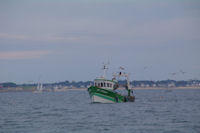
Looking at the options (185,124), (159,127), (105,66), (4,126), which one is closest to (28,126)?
(4,126)

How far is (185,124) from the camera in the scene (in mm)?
42438

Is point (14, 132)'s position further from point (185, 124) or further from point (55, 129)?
point (185, 124)

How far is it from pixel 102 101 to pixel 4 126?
3304cm

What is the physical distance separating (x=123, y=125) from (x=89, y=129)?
4.39m

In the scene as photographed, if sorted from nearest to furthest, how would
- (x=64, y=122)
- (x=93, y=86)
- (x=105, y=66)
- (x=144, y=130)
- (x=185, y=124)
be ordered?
(x=144, y=130) < (x=185, y=124) < (x=64, y=122) < (x=93, y=86) < (x=105, y=66)

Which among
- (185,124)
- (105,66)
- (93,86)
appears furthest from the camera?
(105,66)

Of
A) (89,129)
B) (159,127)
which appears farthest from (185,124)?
(89,129)

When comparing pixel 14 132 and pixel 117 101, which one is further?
pixel 117 101

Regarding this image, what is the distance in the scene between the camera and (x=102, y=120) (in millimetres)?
48156

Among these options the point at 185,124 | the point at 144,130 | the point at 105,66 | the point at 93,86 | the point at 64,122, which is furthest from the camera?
the point at 105,66

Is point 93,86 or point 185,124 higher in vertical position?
point 93,86

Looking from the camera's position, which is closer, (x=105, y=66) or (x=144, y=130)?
(x=144, y=130)

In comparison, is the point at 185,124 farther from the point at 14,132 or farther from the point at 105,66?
the point at 105,66

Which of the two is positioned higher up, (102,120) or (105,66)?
(105,66)
